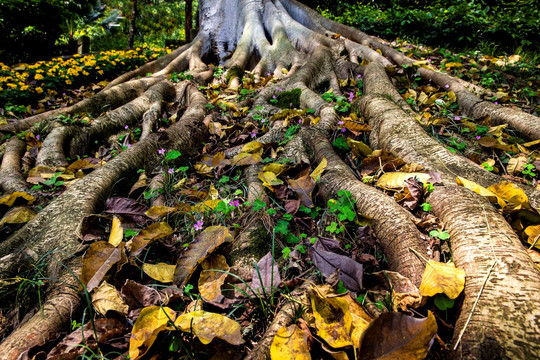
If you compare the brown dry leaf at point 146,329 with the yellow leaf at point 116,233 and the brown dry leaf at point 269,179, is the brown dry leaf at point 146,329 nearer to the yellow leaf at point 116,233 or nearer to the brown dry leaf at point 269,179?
the yellow leaf at point 116,233

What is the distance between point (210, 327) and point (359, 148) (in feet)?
4.81

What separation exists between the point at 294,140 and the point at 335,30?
4.48 meters

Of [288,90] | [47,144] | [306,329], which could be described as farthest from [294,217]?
[47,144]

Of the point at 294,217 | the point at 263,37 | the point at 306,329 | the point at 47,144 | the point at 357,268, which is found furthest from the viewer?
the point at 263,37

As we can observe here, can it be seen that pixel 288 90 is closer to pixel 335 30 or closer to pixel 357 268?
pixel 357 268

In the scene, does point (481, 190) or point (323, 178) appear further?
point (323, 178)

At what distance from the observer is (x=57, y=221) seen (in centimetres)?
151

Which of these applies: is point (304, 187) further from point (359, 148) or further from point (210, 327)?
point (210, 327)

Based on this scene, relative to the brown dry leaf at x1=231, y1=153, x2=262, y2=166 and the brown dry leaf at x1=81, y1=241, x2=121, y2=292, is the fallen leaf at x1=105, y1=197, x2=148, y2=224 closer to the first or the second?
the brown dry leaf at x1=81, y1=241, x2=121, y2=292

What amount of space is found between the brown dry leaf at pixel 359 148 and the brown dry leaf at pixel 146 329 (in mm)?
1498

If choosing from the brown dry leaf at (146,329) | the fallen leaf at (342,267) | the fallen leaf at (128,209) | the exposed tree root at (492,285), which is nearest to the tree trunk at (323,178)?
the exposed tree root at (492,285)

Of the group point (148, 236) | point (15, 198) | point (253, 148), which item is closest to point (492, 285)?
point (148, 236)

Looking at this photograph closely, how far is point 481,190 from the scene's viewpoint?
1.31 m

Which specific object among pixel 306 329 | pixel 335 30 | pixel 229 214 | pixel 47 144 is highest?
pixel 335 30
